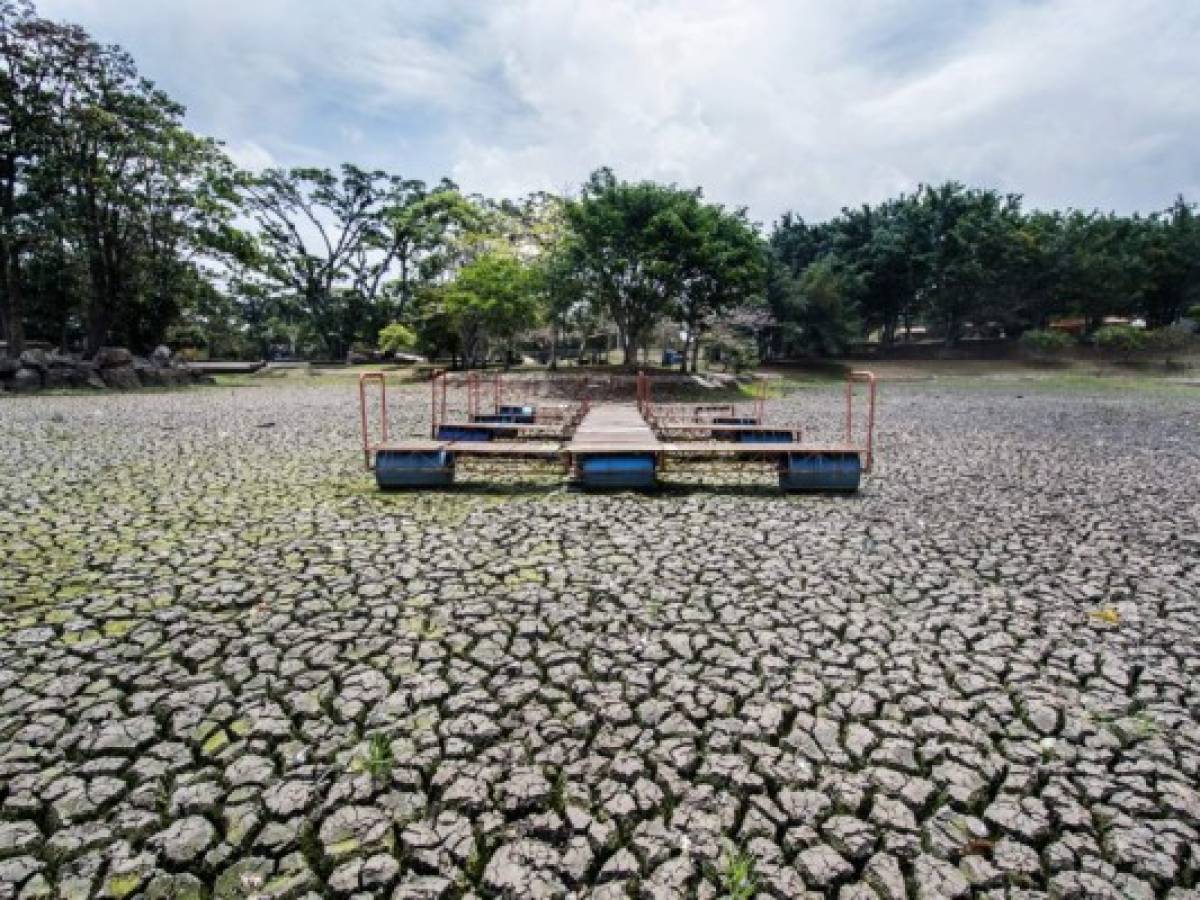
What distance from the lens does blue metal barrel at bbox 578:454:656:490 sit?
8250 mm

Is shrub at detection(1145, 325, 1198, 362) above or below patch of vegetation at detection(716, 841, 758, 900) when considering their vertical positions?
above

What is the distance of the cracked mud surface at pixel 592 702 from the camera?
248 centimetres

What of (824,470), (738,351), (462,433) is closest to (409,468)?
(462,433)

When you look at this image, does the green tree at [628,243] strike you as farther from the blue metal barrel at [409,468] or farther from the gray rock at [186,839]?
the gray rock at [186,839]

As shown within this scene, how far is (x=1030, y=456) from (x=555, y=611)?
10724 millimetres

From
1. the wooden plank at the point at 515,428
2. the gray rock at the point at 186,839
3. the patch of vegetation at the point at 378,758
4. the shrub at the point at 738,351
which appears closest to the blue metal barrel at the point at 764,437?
the wooden plank at the point at 515,428

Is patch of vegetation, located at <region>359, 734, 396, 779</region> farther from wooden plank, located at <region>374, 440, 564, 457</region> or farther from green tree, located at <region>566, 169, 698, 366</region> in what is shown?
green tree, located at <region>566, 169, 698, 366</region>

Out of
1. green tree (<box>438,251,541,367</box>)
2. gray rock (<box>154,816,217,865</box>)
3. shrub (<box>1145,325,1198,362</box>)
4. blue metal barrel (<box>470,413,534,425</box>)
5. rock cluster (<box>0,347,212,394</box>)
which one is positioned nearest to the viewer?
gray rock (<box>154,816,217,865</box>)

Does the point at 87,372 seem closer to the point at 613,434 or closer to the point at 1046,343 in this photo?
the point at 613,434

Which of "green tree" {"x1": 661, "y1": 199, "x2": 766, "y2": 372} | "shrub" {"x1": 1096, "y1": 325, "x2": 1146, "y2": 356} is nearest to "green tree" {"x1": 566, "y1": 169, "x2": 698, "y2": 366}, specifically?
"green tree" {"x1": 661, "y1": 199, "x2": 766, "y2": 372}

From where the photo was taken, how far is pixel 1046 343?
143 feet

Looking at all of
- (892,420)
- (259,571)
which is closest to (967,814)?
(259,571)

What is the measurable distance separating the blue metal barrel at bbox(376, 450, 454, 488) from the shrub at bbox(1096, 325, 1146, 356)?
50386mm

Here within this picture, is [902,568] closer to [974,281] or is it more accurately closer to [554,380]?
[554,380]
